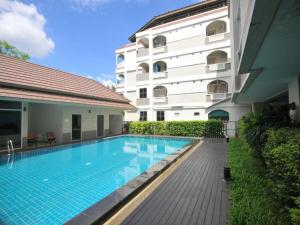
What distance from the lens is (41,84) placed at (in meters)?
14.9

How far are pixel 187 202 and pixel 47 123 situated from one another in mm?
15779

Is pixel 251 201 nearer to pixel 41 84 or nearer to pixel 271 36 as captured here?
pixel 271 36

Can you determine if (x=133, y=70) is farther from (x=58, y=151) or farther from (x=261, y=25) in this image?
(x=261, y=25)

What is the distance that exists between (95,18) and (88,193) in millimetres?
20245

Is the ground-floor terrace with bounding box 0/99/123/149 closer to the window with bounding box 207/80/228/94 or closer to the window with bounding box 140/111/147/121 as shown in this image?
the window with bounding box 140/111/147/121

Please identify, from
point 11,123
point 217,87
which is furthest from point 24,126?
point 217,87

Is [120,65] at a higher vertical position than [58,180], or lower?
higher

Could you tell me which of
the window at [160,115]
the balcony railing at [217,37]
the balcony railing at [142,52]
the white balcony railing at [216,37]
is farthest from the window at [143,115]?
the white balcony railing at [216,37]

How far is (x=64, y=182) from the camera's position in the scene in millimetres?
7629

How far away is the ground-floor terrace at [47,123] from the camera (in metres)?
13.5

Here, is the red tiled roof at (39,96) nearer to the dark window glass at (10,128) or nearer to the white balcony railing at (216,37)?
the dark window glass at (10,128)

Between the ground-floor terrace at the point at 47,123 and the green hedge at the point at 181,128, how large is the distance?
4.03m

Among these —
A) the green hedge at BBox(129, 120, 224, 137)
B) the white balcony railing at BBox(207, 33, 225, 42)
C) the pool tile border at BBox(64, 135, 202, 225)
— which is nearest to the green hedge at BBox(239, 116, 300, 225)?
the pool tile border at BBox(64, 135, 202, 225)

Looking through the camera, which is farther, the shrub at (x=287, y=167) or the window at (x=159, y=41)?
the window at (x=159, y=41)
